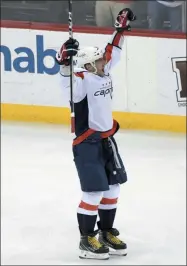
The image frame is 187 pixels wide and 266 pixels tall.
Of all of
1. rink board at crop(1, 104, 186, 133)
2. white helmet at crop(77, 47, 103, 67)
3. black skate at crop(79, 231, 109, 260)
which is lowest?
black skate at crop(79, 231, 109, 260)

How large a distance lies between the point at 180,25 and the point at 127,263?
2.80m

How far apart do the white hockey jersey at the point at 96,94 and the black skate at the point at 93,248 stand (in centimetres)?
68

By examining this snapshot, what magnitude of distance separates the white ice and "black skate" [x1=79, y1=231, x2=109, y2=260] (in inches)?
1.8

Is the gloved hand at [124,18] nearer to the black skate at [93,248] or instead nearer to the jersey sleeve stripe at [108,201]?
the jersey sleeve stripe at [108,201]

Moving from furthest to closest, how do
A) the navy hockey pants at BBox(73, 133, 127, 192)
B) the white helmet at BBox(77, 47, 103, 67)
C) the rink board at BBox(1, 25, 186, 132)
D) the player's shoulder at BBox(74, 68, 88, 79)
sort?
the rink board at BBox(1, 25, 186, 132)
the navy hockey pants at BBox(73, 133, 127, 192)
the player's shoulder at BBox(74, 68, 88, 79)
the white helmet at BBox(77, 47, 103, 67)

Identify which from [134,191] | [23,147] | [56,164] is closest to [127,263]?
[134,191]

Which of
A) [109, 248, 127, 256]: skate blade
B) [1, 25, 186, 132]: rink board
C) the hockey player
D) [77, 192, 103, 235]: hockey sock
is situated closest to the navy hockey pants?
the hockey player

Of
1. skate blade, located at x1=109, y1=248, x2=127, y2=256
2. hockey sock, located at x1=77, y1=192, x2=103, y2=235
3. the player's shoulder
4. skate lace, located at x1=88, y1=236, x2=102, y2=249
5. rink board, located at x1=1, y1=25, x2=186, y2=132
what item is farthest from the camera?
rink board, located at x1=1, y1=25, x2=186, y2=132

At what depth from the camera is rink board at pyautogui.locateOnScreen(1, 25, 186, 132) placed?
262 inches

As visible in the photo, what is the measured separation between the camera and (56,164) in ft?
19.7

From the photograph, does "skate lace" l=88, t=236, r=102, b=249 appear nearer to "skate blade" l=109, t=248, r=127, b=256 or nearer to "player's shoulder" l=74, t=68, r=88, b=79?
"skate blade" l=109, t=248, r=127, b=256

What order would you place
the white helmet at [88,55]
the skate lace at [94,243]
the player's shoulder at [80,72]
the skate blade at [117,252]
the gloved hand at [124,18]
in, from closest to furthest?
the gloved hand at [124,18] → the white helmet at [88,55] → the player's shoulder at [80,72] → the skate lace at [94,243] → the skate blade at [117,252]

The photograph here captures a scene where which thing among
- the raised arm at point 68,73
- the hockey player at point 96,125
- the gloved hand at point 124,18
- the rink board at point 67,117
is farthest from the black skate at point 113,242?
the rink board at point 67,117

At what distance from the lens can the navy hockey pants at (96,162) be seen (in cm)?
391
